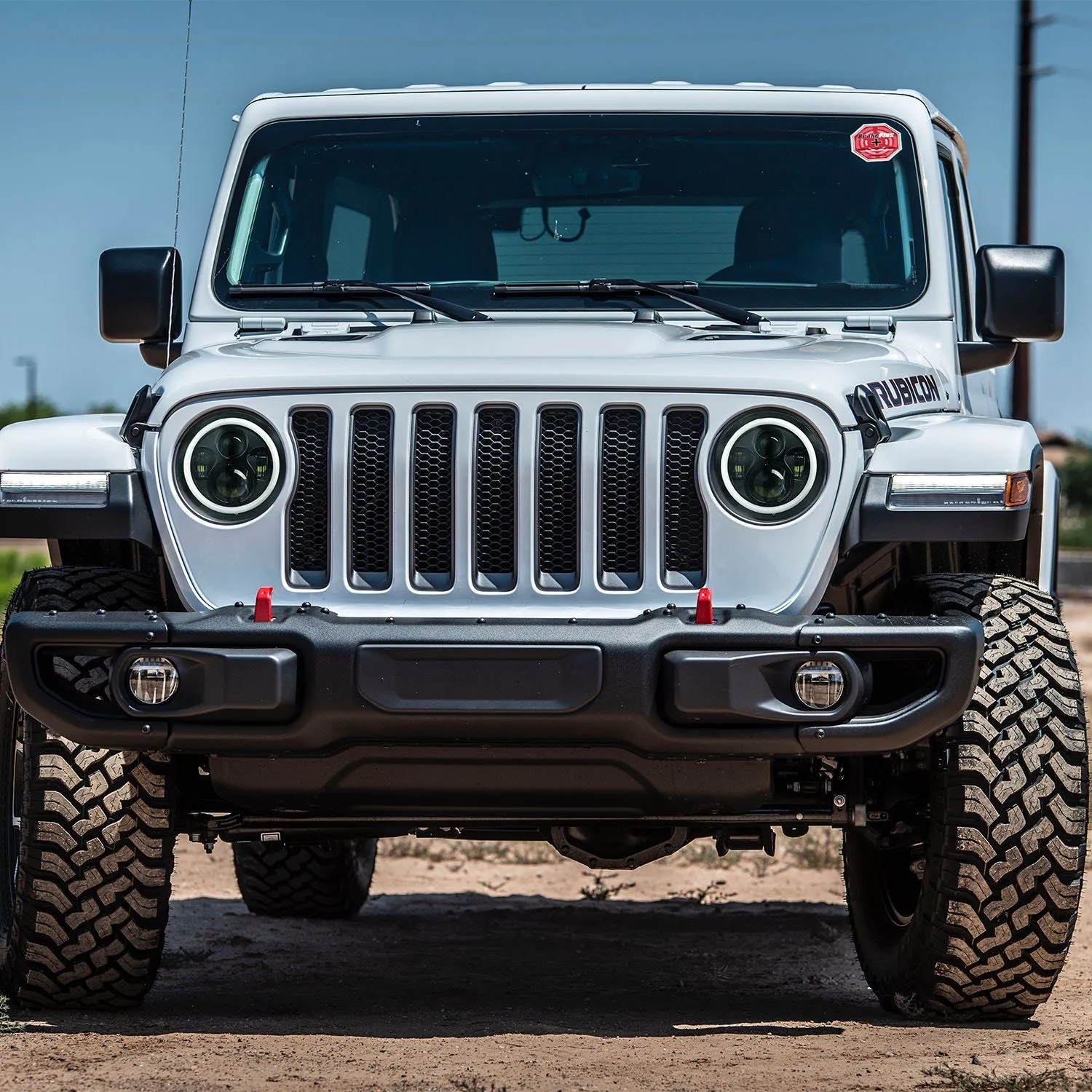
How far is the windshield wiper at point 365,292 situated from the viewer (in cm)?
521

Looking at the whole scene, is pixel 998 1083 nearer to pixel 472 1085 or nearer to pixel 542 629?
pixel 472 1085

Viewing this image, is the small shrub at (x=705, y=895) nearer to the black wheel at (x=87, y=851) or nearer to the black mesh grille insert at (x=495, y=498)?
the black wheel at (x=87, y=851)

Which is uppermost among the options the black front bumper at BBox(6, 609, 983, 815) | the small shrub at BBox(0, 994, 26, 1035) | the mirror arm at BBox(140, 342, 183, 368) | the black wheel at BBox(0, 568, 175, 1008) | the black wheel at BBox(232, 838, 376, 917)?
the mirror arm at BBox(140, 342, 183, 368)

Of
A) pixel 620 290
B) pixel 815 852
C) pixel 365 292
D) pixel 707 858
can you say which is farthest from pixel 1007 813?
pixel 707 858

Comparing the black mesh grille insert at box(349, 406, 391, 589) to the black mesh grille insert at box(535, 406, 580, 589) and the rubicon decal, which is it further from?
the rubicon decal

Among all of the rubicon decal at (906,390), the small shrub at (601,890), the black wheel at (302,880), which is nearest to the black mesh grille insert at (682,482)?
the rubicon decal at (906,390)

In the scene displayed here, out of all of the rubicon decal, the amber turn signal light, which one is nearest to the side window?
the rubicon decal

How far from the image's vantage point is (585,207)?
581 cm

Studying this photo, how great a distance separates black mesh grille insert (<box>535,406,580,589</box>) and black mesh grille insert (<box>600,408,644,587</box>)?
0.07 meters

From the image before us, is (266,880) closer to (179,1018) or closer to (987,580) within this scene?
(179,1018)

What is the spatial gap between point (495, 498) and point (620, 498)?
0.28m

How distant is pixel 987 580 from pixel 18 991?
2565mm

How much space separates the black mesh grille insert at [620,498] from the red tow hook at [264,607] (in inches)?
29.3

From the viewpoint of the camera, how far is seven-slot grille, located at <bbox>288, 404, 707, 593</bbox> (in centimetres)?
433
